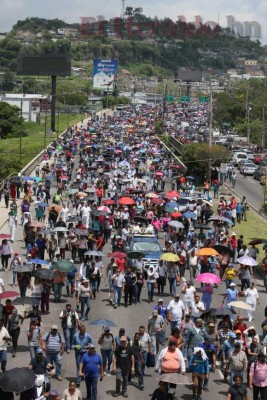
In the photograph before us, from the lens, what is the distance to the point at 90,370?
17.6 meters

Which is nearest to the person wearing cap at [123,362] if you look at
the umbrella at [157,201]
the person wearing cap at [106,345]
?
the person wearing cap at [106,345]

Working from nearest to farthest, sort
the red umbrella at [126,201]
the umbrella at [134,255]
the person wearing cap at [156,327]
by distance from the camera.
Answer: the person wearing cap at [156,327], the umbrella at [134,255], the red umbrella at [126,201]

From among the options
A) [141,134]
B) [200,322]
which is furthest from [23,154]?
[200,322]

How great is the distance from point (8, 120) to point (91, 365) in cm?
10218

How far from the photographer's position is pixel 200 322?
1967 cm

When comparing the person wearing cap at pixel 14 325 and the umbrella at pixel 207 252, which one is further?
the umbrella at pixel 207 252

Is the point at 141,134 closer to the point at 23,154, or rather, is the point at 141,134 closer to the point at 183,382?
the point at 23,154

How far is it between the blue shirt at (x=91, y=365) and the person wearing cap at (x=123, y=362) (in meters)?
0.72

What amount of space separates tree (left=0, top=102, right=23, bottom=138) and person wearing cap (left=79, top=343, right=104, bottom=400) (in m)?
100

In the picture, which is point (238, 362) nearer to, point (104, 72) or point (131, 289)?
point (131, 289)

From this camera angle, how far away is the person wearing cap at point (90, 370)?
17656 mm

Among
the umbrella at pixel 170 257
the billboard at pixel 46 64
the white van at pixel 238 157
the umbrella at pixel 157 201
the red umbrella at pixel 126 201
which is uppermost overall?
the billboard at pixel 46 64

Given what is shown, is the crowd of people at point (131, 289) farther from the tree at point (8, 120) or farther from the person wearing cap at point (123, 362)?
the tree at point (8, 120)

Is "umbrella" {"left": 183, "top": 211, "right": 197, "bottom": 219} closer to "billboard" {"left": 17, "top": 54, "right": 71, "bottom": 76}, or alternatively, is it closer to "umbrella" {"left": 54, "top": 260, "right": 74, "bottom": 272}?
"umbrella" {"left": 54, "top": 260, "right": 74, "bottom": 272}
